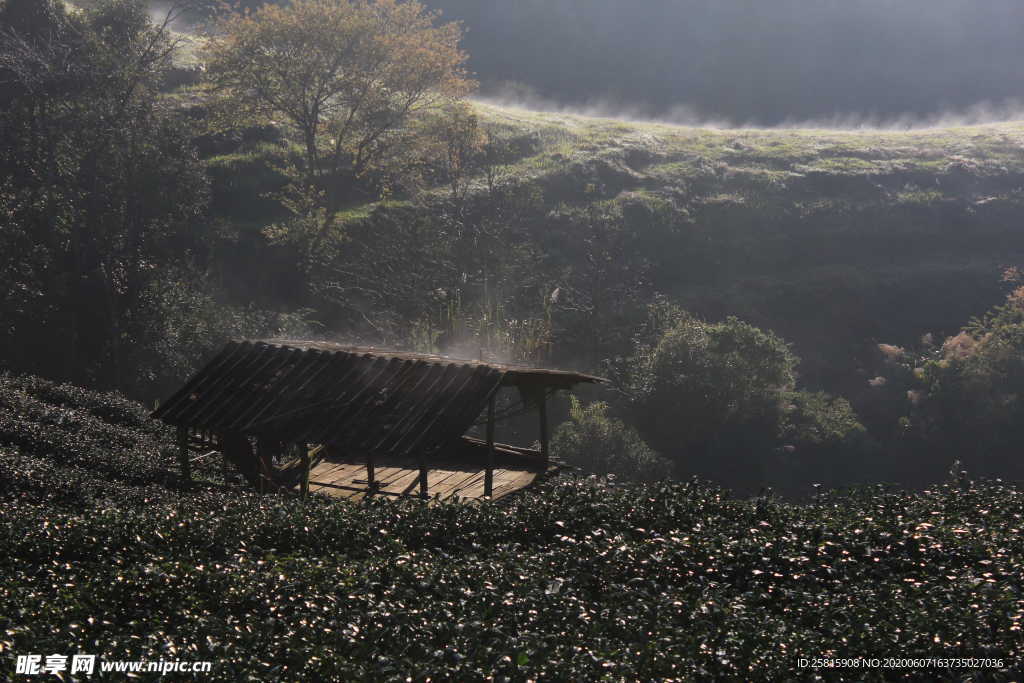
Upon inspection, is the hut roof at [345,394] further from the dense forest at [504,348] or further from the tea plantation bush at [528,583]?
the tea plantation bush at [528,583]

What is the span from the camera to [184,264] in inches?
1451

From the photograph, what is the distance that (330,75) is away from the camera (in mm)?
45531

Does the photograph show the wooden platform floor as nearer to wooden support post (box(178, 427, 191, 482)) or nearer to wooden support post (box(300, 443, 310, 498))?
wooden support post (box(300, 443, 310, 498))

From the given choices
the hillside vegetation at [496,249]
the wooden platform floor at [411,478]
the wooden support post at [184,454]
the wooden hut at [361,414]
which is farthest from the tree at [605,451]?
the wooden support post at [184,454]

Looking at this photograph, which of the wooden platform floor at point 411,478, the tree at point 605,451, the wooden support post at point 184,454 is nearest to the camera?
the wooden platform floor at point 411,478

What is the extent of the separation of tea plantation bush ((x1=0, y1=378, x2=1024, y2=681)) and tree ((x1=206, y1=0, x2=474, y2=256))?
102ft

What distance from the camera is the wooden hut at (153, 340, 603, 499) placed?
17.3m

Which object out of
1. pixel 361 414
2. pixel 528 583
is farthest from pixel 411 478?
pixel 528 583

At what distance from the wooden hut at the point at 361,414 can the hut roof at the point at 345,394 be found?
0.03 m

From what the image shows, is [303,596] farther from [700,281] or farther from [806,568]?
[700,281]

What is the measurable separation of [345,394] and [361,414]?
2.74 feet

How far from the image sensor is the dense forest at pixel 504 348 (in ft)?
31.3

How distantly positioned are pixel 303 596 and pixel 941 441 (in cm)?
3266

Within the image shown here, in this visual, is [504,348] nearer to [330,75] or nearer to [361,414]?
[330,75]
